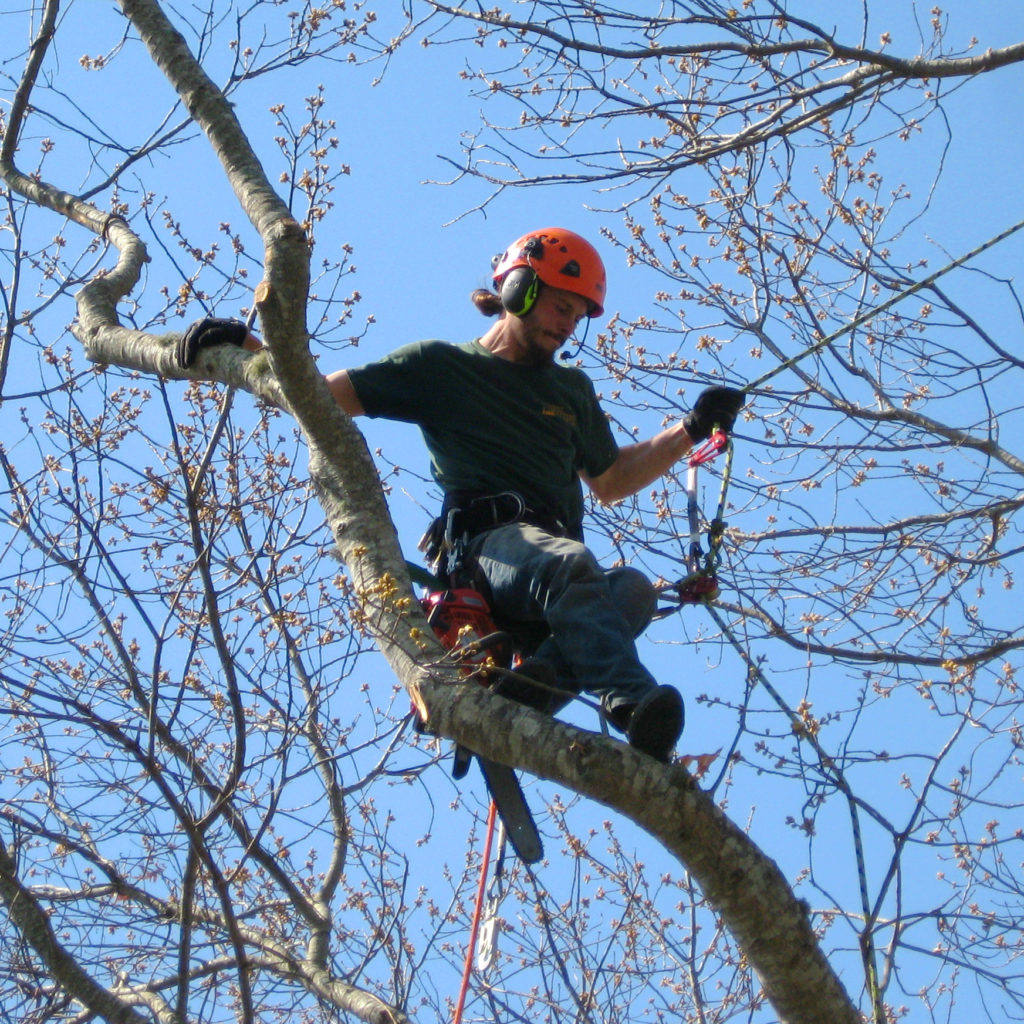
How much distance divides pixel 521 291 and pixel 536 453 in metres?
0.50

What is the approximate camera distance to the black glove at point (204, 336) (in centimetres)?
350

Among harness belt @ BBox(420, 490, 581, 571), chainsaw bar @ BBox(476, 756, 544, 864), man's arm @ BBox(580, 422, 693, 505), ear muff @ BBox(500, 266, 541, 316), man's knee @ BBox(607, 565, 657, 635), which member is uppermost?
ear muff @ BBox(500, 266, 541, 316)

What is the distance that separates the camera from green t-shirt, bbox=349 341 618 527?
3.99 meters

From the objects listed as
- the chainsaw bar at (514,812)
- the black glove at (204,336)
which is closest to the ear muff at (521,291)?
the black glove at (204,336)

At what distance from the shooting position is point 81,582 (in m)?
4.04

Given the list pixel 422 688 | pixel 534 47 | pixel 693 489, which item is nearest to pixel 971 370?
pixel 693 489

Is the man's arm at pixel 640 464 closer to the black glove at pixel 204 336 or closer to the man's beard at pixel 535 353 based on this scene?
the man's beard at pixel 535 353

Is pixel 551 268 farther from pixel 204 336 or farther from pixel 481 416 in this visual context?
pixel 204 336

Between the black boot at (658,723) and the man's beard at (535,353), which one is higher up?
the man's beard at (535,353)

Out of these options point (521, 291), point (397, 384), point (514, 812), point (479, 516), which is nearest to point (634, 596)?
point (479, 516)

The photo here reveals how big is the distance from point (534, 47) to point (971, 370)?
215 cm

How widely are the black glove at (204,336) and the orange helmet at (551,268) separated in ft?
3.16

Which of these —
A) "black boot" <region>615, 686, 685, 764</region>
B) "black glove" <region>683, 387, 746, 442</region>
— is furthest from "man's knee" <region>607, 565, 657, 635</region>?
"black glove" <region>683, 387, 746, 442</region>

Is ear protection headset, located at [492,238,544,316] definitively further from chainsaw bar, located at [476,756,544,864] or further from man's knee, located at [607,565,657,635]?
chainsaw bar, located at [476,756,544,864]
